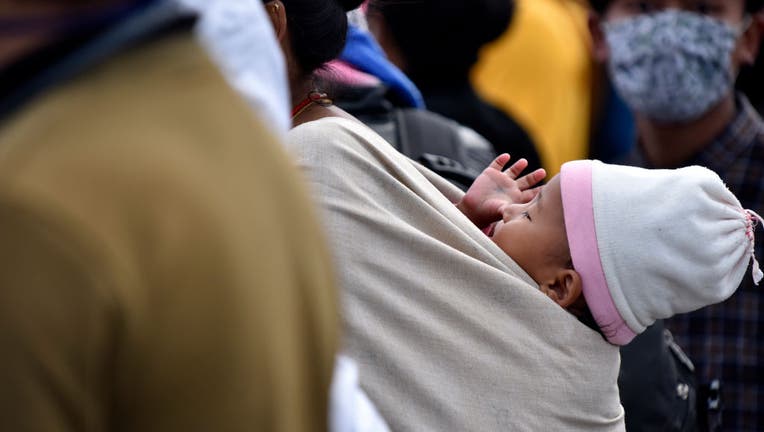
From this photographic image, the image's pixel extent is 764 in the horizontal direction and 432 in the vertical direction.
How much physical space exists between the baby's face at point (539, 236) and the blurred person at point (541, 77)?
309 centimetres

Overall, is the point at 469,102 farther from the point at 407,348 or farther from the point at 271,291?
the point at 271,291

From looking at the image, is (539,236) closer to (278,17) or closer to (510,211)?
(510,211)

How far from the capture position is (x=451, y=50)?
14.5ft

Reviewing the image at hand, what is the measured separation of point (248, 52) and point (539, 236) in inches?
41.0

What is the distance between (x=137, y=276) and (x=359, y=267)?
3.12ft

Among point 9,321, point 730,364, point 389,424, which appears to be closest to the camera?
point 9,321

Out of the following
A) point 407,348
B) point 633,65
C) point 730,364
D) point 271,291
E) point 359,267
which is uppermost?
point 271,291

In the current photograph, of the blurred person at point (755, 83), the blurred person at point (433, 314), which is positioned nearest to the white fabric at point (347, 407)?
the blurred person at point (433, 314)

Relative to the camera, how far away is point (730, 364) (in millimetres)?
3781

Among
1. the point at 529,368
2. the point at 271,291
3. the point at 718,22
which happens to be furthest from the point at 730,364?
the point at 271,291

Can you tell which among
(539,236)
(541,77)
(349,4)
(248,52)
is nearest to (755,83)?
(541,77)

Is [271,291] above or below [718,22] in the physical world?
above

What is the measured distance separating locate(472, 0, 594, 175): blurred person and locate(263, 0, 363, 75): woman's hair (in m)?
3.05

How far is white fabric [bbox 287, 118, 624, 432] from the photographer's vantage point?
190 centimetres
